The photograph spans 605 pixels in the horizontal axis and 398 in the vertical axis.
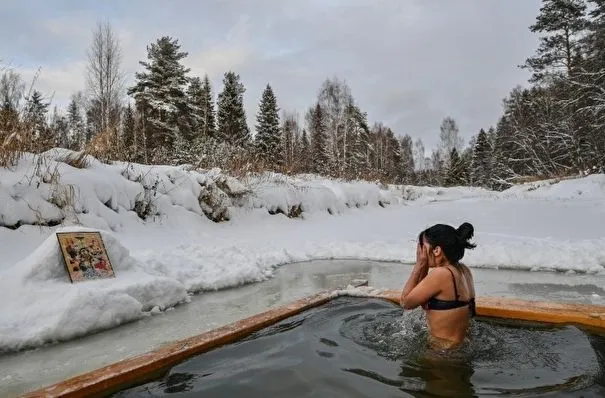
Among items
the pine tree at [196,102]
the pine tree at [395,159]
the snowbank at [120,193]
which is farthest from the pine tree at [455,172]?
the snowbank at [120,193]

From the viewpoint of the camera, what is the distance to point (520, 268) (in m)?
5.93

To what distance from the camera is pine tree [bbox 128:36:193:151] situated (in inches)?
932

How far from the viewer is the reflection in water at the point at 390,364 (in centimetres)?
206

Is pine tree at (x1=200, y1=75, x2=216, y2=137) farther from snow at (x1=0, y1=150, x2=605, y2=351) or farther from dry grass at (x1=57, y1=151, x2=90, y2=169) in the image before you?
dry grass at (x1=57, y1=151, x2=90, y2=169)

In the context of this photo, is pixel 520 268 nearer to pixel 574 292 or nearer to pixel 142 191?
pixel 574 292

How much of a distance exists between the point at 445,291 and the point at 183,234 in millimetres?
5547

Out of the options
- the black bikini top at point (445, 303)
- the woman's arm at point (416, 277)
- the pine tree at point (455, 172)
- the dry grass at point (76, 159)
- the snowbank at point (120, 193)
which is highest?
the pine tree at point (455, 172)

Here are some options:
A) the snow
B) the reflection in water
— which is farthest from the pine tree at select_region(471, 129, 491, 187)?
A: the reflection in water

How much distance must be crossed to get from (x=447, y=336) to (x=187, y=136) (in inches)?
952

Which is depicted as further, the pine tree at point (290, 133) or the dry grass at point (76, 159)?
the pine tree at point (290, 133)

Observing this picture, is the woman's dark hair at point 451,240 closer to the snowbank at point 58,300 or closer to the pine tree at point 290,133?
the snowbank at point 58,300

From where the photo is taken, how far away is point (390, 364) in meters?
2.43

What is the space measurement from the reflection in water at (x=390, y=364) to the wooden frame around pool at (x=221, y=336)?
6 cm

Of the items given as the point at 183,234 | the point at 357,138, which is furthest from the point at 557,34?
the point at 183,234
